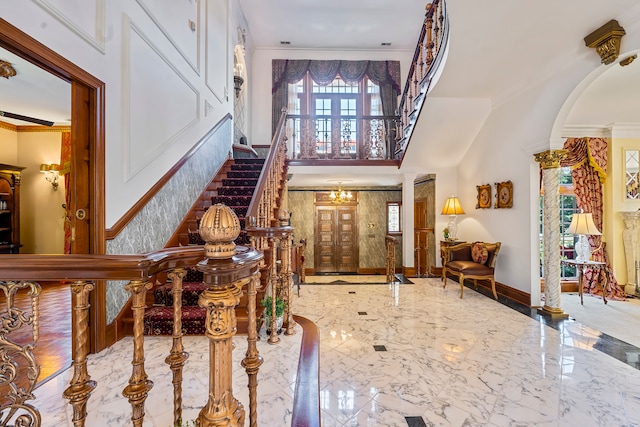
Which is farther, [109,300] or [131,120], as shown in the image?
[131,120]

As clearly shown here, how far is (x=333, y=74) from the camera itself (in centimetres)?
756

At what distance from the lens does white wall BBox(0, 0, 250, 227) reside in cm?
205

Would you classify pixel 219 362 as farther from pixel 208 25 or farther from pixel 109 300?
pixel 208 25

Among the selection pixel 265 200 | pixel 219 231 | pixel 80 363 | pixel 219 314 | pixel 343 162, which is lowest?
pixel 80 363

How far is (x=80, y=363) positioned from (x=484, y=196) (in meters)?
5.72

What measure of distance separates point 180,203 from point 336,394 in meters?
2.73

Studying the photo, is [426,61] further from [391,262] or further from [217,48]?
[391,262]

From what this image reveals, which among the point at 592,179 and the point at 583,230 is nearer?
the point at 583,230

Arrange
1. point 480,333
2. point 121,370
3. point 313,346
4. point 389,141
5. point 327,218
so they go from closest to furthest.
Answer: point 121,370 < point 313,346 < point 480,333 < point 389,141 < point 327,218

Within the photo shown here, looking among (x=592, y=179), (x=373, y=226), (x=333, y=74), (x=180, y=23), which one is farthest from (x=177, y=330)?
(x=373, y=226)

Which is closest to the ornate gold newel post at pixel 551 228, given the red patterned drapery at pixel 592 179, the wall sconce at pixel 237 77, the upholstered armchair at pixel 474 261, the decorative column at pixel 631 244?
the upholstered armchair at pixel 474 261

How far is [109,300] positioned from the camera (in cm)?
237

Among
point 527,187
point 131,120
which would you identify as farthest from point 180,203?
point 527,187

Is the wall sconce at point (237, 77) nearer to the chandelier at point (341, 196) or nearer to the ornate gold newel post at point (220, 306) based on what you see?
the chandelier at point (341, 196)
